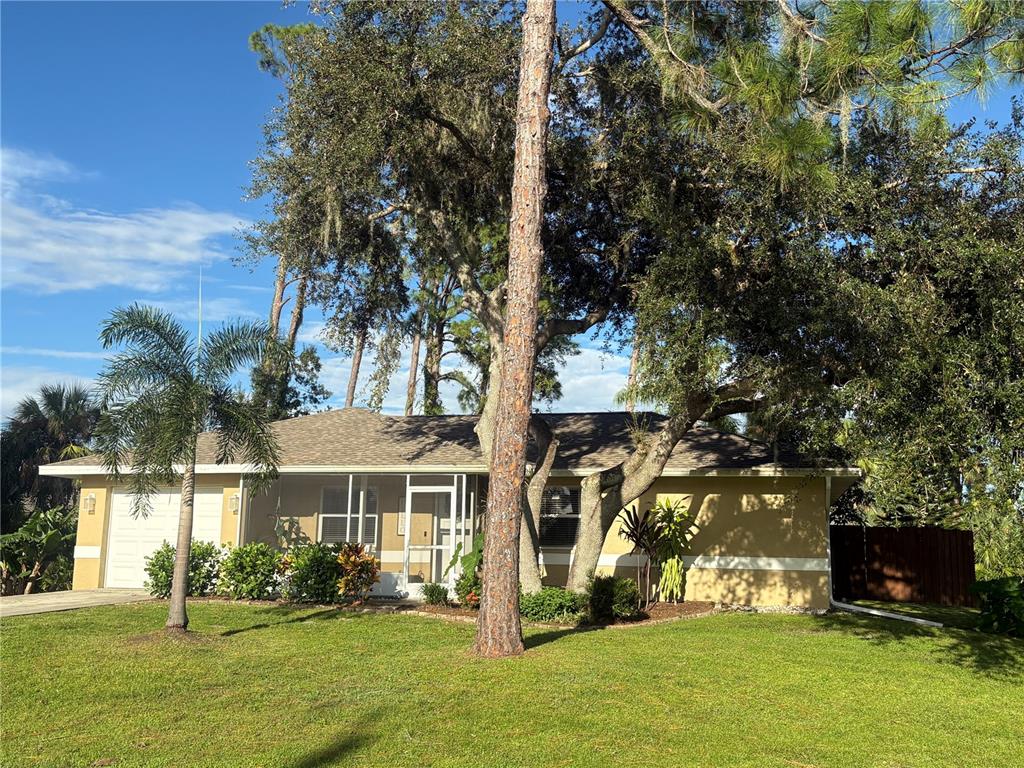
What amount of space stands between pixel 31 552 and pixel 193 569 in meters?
4.83

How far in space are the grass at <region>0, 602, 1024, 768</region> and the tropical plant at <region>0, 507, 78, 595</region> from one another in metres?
5.85

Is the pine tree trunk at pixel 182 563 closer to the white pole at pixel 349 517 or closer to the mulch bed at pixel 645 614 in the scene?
the mulch bed at pixel 645 614

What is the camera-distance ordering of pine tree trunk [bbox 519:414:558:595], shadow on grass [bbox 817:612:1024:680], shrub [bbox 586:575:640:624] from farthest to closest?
pine tree trunk [bbox 519:414:558:595]
shrub [bbox 586:575:640:624]
shadow on grass [bbox 817:612:1024:680]

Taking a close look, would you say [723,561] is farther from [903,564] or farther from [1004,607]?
[903,564]

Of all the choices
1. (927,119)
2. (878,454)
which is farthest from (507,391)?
(927,119)

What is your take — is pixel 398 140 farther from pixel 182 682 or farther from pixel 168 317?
pixel 182 682

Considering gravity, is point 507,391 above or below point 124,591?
above

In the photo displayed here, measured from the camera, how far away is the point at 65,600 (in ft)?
50.3

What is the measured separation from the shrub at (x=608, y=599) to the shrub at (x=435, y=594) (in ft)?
9.56

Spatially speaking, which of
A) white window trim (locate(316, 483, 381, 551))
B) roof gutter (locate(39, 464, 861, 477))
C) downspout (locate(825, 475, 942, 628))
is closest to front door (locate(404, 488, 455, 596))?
roof gutter (locate(39, 464, 861, 477))

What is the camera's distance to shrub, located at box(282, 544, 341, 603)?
15.0m

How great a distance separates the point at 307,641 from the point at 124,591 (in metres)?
7.91

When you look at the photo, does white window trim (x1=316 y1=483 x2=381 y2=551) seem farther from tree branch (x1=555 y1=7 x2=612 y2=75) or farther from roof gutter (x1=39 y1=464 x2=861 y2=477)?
tree branch (x1=555 y1=7 x2=612 y2=75)

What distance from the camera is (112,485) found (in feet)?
58.9
